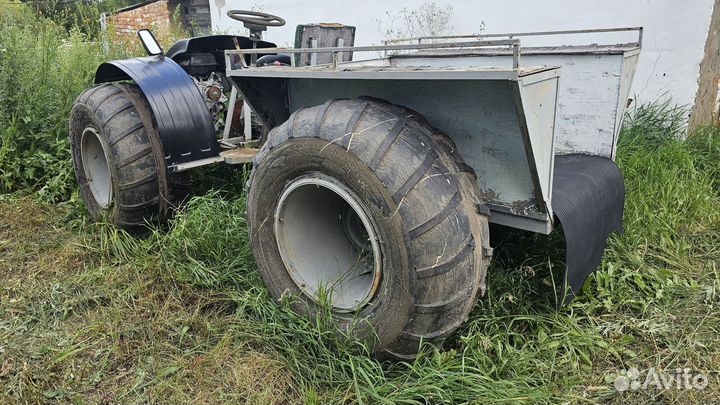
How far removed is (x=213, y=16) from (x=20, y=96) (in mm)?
6085

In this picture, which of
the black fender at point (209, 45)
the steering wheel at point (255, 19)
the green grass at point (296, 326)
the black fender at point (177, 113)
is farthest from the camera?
the black fender at point (209, 45)

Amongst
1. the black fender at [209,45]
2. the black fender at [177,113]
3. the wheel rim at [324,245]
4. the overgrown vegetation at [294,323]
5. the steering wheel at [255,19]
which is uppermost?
the steering wheel at [255,19]

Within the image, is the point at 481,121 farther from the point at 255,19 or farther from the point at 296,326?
the point at 255,19

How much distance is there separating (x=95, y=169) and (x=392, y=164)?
2569 millimetres

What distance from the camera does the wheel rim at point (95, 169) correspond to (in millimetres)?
3404

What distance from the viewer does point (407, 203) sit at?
1776 millimetres

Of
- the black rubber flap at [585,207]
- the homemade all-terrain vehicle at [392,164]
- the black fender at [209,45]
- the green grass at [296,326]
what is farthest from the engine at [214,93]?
the black rubber flap at [585,207]

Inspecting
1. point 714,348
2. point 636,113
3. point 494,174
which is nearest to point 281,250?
point 494,174

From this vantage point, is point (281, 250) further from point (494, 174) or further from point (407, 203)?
point (494, 174)

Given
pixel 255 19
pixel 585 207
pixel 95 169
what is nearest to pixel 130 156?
pixel 95 169

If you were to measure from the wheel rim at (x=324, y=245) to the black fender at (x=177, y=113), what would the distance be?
959 mm

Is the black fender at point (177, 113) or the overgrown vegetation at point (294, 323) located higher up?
the black fender at point (177, 113)

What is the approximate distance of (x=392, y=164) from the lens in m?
1.82

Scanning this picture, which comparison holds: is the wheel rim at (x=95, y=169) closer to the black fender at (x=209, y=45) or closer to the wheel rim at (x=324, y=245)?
the black fender at (x=209, y=45)
